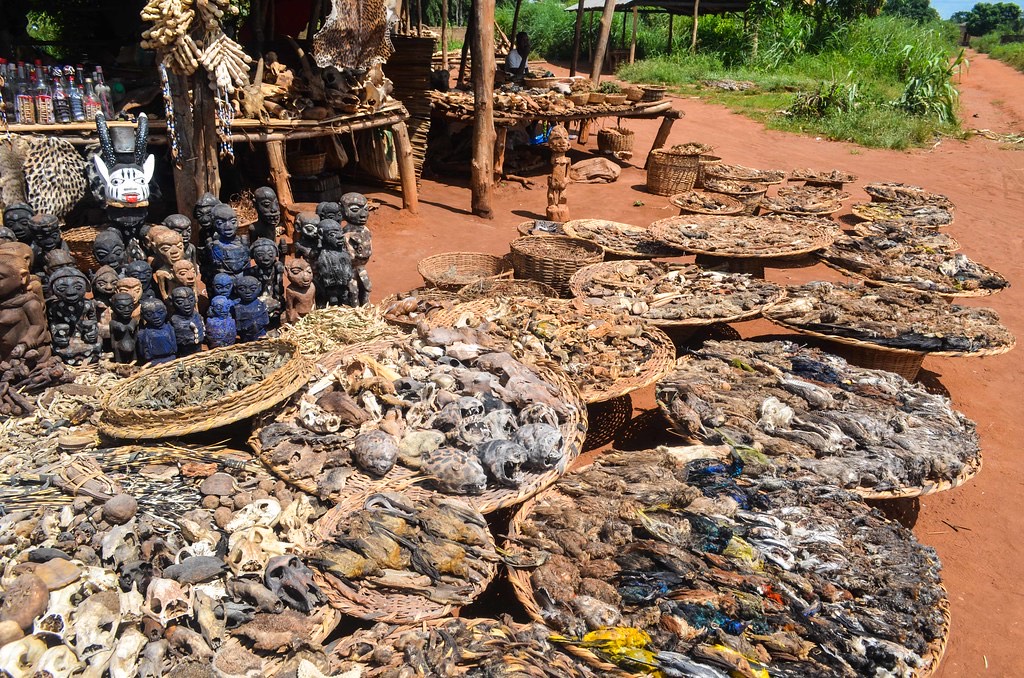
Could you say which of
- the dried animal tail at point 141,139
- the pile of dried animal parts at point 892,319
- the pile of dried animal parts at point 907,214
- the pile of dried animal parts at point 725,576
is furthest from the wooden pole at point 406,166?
the pile of dried animal parts at point 725,576

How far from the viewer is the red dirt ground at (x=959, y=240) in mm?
3393

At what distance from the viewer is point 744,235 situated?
661 centimetres

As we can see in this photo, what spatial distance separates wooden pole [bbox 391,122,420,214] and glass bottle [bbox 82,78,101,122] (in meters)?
3.22

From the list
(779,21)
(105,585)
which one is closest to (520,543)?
(105,585)

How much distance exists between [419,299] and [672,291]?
202 centimetres

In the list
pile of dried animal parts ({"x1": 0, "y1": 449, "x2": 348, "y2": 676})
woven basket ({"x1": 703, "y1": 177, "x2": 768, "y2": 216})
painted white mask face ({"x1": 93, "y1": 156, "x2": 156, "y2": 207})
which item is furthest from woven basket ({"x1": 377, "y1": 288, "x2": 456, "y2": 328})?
woven basket ({"x1": 703, "y1": 177, "x2": 768, "y2": 216})

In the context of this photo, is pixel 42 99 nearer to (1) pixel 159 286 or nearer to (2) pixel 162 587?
(1) pixel 159 286

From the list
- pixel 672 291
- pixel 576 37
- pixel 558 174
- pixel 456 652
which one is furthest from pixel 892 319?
pixel 576 37

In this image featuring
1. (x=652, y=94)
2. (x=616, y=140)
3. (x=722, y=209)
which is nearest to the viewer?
(x=722, y=209)

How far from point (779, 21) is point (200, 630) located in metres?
25.1

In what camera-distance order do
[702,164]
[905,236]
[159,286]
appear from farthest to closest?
[702,164]
[905,236]
[159,286]

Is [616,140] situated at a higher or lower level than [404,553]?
higher

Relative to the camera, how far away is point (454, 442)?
346 cm

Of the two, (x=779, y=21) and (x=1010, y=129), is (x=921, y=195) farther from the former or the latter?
(x=779, y=21)
